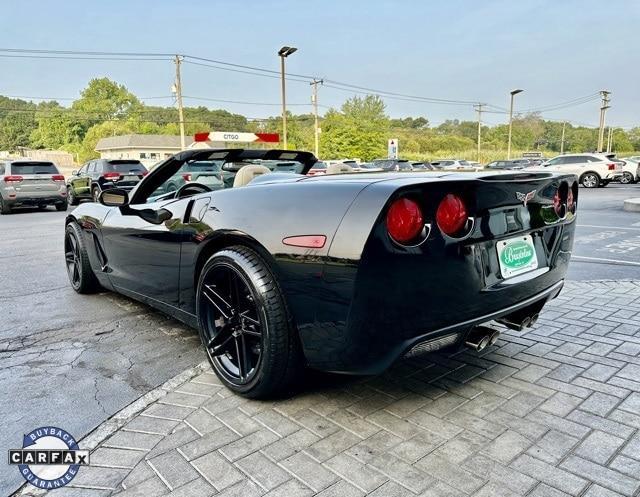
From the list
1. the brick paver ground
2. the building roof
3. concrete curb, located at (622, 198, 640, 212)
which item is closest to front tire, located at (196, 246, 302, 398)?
the brick paver ground

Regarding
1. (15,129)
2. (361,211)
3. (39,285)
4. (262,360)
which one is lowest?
(39,285)

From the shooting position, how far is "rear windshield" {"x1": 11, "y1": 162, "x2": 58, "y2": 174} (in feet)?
46.1

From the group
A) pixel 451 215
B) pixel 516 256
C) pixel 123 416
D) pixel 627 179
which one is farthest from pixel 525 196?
pixel 627 179

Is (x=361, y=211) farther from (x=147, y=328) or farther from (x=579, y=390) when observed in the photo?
(x=147, y=328)

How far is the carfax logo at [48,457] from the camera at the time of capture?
1.92m

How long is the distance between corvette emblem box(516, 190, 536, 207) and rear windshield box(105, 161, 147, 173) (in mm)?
15514

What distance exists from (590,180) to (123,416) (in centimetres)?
2510

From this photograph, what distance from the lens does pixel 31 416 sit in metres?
2.42

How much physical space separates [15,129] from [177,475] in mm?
101877

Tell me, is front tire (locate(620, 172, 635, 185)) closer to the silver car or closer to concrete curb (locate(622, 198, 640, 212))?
concrete curb (locate(622, 198, 640, 212))

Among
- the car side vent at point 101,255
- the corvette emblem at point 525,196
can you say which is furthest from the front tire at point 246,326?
the car side vent at point 101,255

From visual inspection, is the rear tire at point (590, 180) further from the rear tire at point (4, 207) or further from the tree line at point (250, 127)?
the tree line at point (250, 127)

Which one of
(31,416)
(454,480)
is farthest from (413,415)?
(31,416)

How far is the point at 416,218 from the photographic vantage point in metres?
2.00
